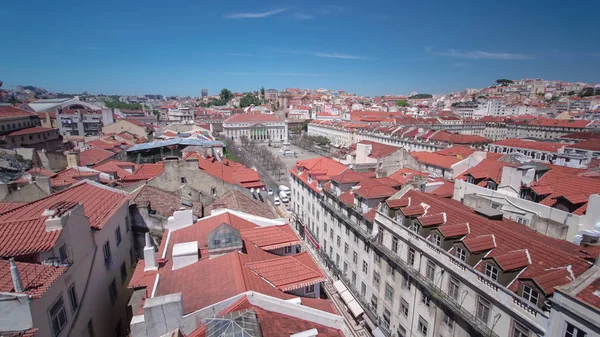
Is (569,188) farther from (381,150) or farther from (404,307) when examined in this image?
(381,150)

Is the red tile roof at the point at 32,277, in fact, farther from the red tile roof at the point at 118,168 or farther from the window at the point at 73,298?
the red tile roof at the point at 118,168

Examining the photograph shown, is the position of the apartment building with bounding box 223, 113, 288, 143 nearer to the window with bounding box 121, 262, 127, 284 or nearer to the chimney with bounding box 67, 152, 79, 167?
the chimney with bounding box 67, 152, 79, 167

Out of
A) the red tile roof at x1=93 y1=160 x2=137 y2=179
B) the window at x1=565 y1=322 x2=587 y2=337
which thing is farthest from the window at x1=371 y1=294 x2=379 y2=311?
the red tile roof at x1=93 y1=160 x2=137 y2=179

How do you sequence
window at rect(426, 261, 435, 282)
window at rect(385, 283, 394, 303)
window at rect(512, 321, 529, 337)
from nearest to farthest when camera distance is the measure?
1. window at rect(512, 321, 529, 337)
2. window at rect(426, 261, 435, 282)
3. window at rect(385, 283, 394, 303)

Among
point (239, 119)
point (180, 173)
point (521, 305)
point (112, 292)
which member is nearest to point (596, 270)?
point (521, 305)

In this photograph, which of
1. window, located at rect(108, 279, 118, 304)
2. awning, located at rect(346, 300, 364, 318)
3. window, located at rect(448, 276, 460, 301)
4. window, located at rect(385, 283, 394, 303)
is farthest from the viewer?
awning, located at rect(346, 300, 364, 318)

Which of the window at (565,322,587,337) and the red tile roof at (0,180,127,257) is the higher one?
the red tile roof at (0,180,127,257)

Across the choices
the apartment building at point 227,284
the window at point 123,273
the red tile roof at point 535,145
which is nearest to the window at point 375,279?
the apartment building at point 227,284

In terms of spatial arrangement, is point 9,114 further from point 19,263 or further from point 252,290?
point 252,290
